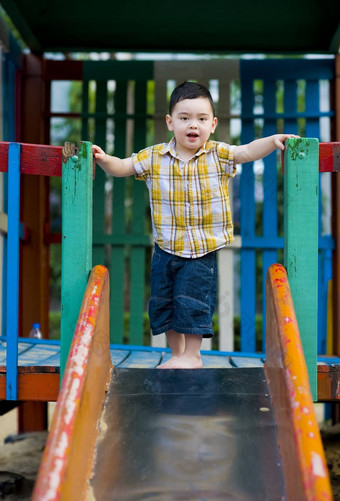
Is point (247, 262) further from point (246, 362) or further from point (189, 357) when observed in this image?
point (189, 357)

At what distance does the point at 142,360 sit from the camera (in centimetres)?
342

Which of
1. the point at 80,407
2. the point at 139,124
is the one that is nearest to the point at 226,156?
the point at 80,407

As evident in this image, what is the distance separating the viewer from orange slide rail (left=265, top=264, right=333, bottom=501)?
5.57ft

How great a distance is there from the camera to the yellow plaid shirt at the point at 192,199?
9.99 ft

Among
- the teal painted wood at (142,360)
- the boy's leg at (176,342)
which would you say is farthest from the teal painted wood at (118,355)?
the boy's leg at (176,342)

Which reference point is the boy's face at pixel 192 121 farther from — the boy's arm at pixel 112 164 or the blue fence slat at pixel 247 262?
the blue fence slat at pixel 247 262

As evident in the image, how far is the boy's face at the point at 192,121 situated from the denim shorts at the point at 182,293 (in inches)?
22.8

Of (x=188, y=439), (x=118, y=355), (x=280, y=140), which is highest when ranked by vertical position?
(x=280, y=140)

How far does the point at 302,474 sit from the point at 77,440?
28.1 inches

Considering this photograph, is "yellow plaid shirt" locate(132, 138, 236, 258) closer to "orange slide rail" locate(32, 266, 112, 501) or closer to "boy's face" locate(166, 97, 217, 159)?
"boy's face" locate(166, 97, 217, 159)

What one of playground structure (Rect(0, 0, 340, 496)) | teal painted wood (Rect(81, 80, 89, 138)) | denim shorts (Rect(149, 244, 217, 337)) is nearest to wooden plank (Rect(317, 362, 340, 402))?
denim shorts (Rect(149, 244, 217, 337))

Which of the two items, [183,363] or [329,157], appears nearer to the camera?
[329,157]

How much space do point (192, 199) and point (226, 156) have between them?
0.93 ft

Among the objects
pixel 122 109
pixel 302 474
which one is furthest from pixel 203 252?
pixel 122 109
